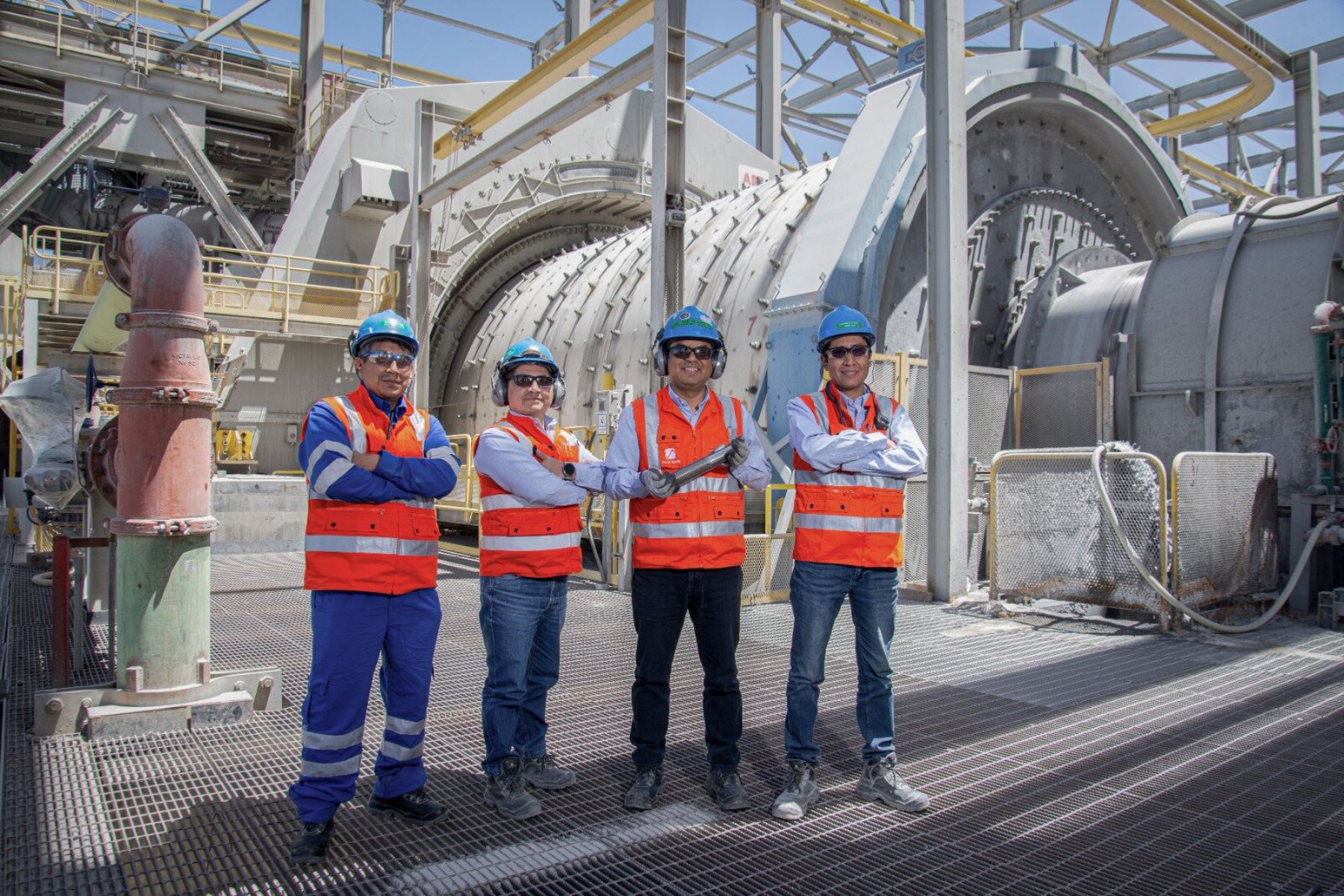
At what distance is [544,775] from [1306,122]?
15.4 meters

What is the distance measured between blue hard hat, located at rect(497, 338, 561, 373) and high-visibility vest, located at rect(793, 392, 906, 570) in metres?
1.03

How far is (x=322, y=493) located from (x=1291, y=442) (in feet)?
25.9

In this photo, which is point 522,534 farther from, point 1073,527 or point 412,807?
point 1073,527

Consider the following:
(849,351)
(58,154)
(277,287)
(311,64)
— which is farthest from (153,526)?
(311,64)

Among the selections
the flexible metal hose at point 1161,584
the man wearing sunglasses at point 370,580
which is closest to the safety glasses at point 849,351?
the man wearing sunglasses at point 370,580

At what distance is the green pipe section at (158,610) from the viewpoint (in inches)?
162

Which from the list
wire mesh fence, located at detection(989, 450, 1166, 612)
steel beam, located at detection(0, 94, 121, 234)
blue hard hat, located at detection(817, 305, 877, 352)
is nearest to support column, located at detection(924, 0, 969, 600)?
wire mesh fence, located at detection(989, 450, 1166, 612)

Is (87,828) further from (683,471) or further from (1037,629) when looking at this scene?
(1037,629)

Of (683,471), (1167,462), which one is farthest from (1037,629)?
(683,471)

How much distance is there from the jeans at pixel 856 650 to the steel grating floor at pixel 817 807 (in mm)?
265

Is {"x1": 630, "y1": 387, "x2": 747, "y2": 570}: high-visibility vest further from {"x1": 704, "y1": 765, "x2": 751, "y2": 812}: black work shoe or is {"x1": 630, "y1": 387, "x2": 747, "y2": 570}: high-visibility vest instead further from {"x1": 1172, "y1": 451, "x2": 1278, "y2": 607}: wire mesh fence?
{"x1": 1172, "y1": 451, "x2": 1278, "y2": 607}: wire mesh fence

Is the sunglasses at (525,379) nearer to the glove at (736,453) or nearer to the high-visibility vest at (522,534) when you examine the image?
the high-visibility vest at (522,534)

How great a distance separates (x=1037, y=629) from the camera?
22.0 ft

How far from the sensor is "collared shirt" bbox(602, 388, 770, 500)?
333 cm
